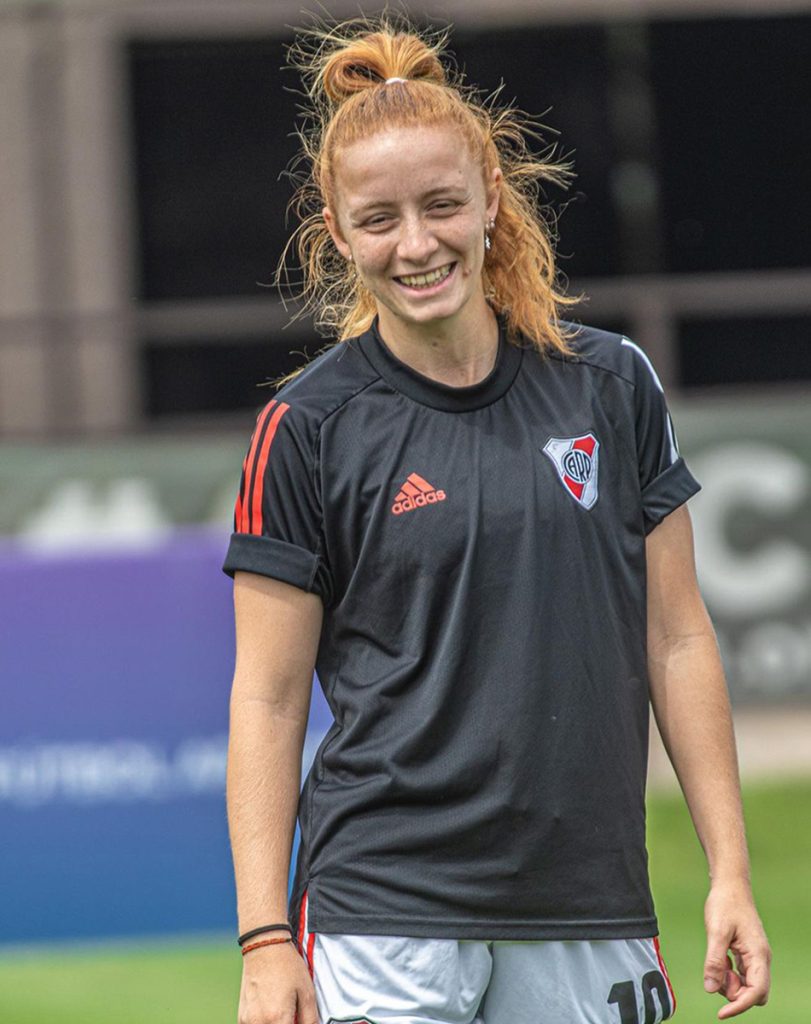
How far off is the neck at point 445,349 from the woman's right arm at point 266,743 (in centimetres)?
38

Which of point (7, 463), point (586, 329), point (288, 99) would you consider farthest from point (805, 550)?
point (586, 329)

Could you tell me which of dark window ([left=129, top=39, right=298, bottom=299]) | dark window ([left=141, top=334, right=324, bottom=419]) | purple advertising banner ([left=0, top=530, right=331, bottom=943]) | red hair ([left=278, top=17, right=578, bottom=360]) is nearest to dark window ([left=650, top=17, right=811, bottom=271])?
dark window ([left=129, top=39, right=298, bottom=299])

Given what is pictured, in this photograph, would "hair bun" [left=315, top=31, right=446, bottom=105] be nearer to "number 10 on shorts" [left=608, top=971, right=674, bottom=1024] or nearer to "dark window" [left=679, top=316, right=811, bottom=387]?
"number 10 on shorts" [left=608, top=971, right=674, bottom=1024]

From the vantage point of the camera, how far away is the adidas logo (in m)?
2.85

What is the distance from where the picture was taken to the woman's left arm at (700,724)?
2896mm

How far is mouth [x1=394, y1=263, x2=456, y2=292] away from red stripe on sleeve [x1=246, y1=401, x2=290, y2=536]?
0.82 feet

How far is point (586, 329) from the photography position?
309 centimetres

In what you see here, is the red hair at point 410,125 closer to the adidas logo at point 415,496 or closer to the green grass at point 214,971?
the adidas logo at point 415,496

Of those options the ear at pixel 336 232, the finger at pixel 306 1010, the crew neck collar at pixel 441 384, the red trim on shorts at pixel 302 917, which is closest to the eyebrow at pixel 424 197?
the ear at pixel 336 232

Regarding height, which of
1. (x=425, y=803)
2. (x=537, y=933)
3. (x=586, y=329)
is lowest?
(x=537, y=933)

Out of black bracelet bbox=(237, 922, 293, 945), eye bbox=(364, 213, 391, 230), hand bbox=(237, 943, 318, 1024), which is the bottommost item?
hand bbox=(237, 943, 318, 1024)

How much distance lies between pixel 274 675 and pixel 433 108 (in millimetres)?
850

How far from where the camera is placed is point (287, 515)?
2.90m

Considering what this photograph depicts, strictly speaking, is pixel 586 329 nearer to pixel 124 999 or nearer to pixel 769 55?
pixel 124 999
